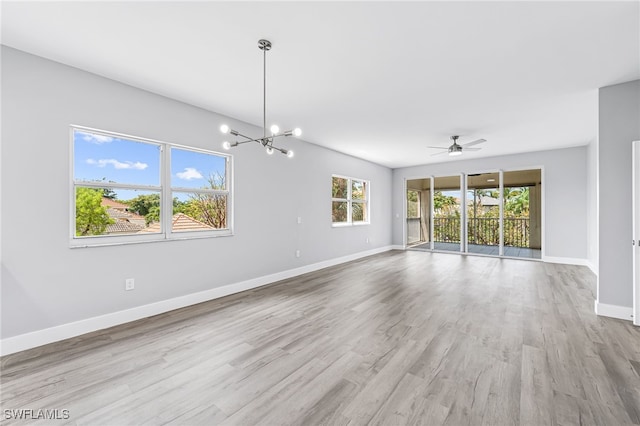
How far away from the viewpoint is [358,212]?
761 centimetres

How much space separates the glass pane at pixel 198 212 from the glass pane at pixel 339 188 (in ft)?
9.79

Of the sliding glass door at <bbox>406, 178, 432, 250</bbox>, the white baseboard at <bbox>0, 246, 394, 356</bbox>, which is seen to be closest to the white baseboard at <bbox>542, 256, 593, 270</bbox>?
the sliding glass door at <bbox>406, 178, 432, 250</bbox>

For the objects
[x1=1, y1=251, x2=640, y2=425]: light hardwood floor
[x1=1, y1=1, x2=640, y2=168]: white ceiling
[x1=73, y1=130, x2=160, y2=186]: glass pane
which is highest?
[x1=1, y1=1, x2=640, y2=168]: white ceiling

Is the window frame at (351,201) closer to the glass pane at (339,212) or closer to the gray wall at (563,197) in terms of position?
the glass pane at (339,212)

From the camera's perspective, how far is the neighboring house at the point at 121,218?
10.2 ft

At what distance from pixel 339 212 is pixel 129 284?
184 inches

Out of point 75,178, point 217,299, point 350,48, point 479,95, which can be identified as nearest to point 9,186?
point 75,178

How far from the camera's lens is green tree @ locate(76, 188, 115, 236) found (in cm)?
291

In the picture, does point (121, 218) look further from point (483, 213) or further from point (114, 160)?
point (483, 213)

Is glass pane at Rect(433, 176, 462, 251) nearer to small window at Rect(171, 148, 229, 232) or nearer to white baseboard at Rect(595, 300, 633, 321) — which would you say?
white baseboard at Rect(595, 300, 633, 321)

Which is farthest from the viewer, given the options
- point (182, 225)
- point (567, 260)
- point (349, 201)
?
point (349, 201)

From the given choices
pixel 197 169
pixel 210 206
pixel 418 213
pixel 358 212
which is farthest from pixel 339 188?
pixel 418 213

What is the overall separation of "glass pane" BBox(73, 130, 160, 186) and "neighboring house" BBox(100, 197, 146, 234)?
0.91 feet

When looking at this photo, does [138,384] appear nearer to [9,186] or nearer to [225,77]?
[9,186]
